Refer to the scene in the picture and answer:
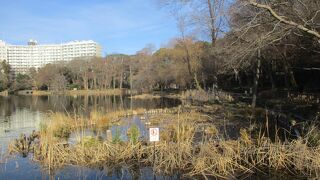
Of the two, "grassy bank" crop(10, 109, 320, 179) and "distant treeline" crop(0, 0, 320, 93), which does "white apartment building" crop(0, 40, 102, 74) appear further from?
"grassy bank" crop(10, 109, 320, 179)

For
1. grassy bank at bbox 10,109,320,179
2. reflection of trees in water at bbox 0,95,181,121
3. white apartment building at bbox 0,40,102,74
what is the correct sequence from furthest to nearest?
white apartment building at bbox 0,40,102,74 → reflection of trees in water at bbox 0,95,181,121 → grassy bank at bbox 10,109,320,179

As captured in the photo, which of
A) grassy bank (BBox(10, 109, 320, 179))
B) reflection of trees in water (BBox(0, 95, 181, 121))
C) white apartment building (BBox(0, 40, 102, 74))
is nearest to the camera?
grassy bank (BBox(10, 109, 320, 179))

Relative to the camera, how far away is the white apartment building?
6673 inches

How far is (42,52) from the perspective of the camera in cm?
17950

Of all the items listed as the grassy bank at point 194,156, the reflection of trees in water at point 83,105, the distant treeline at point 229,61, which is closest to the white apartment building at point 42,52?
the distant treeline at point 229,61

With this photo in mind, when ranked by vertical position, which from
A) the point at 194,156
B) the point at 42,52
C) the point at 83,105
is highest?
the point at 42,52

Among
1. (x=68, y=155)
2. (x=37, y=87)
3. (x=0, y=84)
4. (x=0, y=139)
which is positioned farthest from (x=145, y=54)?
(x=68, y=155)

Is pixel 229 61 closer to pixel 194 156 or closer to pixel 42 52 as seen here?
pixel 194 156

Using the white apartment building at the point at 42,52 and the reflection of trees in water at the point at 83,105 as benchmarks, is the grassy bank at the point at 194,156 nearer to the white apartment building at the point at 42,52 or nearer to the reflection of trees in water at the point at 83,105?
the reflection of trees in water at the point at 83,105

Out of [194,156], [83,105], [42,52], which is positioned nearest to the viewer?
[194,156]

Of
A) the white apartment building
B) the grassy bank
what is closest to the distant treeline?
the grassy bank

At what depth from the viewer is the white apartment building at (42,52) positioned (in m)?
170

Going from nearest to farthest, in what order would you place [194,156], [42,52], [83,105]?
1. [194,156]
2. [83,105]
3. [42,52]

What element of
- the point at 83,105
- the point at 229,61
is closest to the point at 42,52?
the point at 83,105
